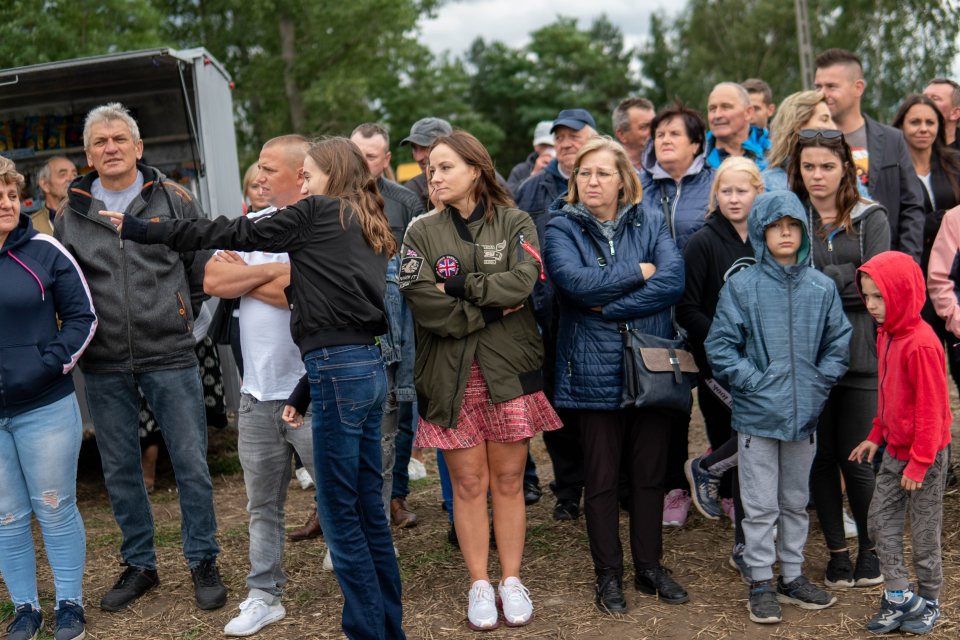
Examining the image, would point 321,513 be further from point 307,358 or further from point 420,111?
point 420,111

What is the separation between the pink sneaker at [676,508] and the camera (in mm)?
5293

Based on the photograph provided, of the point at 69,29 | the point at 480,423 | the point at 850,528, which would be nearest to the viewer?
the point at 480,423

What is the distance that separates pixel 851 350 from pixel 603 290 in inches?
46.8

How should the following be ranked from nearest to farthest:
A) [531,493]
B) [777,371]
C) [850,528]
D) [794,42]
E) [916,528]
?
[916,528]
[777,371]
[850,528]
[531,493]
[794,42]

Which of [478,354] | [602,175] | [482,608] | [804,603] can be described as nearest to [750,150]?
[602,175]

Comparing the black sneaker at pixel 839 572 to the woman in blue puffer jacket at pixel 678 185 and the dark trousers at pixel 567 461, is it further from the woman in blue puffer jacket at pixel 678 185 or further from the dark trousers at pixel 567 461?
the dark trousers at pixel 567 461

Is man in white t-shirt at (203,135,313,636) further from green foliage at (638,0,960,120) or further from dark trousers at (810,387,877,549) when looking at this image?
green foliage at (638,0,960,120)

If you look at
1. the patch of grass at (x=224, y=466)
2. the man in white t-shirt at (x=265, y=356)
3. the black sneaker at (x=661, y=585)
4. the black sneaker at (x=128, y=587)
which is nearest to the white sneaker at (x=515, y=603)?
the black sneaker at (x=661, y=585)

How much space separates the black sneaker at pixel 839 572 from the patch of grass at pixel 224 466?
4.63 metres

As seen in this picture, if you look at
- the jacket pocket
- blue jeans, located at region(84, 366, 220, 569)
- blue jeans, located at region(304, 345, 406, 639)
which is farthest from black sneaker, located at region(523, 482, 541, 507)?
the jacket pocket

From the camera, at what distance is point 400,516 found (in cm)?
564

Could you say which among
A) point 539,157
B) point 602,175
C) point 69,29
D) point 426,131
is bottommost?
point 602,175

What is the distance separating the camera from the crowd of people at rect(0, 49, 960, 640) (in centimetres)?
368

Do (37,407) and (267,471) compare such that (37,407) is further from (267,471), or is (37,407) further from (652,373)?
(652,373)
